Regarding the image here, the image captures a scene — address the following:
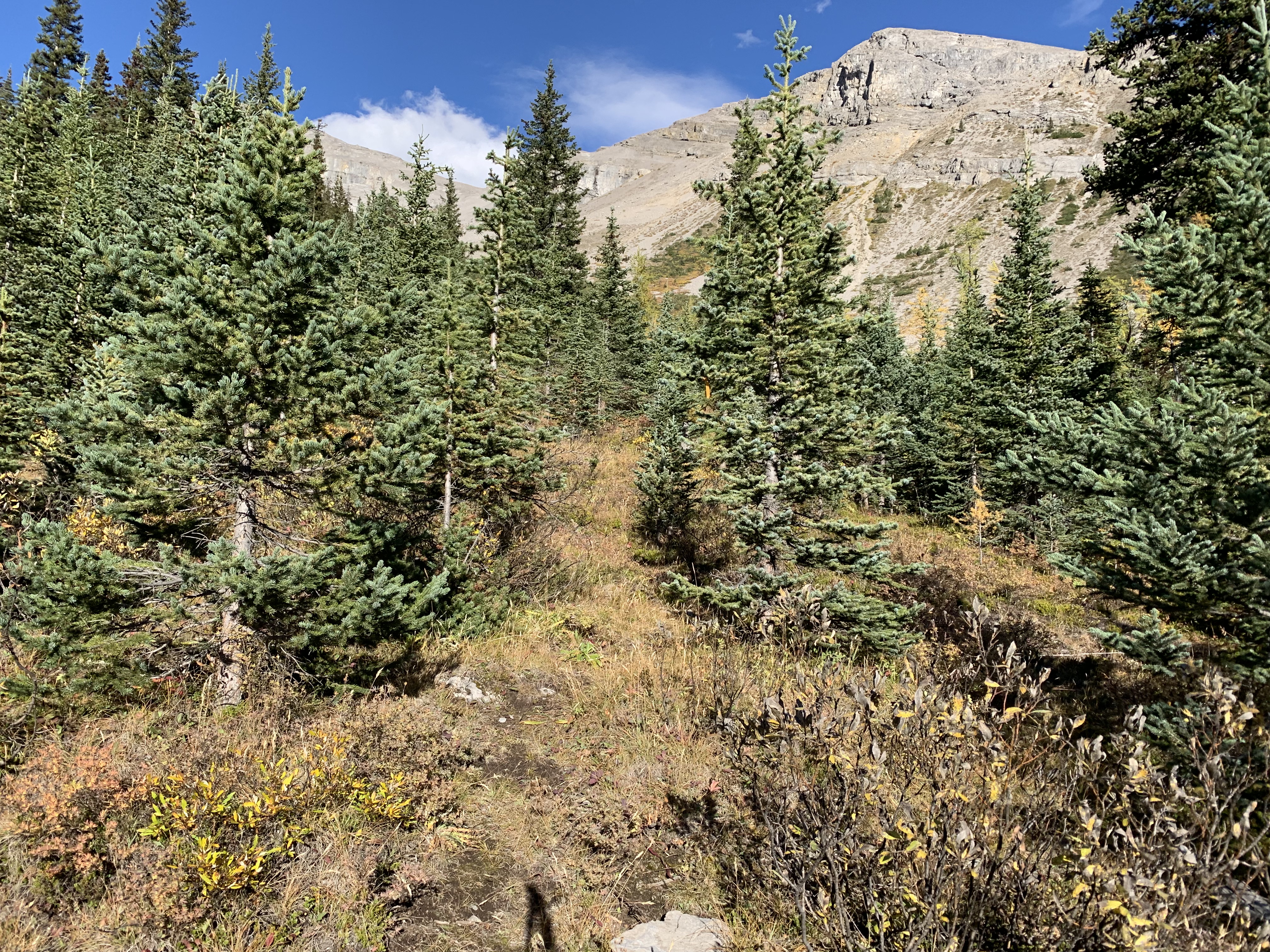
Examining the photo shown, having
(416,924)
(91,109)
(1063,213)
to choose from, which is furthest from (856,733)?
(1063,213)

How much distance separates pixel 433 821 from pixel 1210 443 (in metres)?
7.28

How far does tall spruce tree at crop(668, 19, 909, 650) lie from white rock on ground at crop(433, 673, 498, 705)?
11.8 ft

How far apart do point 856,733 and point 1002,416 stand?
761 inches

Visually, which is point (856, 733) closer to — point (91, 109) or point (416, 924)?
point (416, 924)

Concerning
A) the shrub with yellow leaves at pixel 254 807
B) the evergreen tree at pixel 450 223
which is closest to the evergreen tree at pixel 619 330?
the evergreen tree at pixel 450 223

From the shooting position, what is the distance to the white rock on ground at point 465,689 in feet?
25.8

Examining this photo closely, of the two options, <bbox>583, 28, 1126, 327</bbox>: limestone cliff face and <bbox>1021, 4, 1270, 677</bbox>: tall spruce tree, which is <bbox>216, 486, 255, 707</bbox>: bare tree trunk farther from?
<bbox>583, 28, 1126, 327</bbox>: limestone cliff face

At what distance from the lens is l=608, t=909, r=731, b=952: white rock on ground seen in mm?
3910

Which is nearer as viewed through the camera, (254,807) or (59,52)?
(254,807)

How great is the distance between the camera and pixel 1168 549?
16.1ft

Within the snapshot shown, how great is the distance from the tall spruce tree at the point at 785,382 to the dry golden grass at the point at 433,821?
1.87 meters

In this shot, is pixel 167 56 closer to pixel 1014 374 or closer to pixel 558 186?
pixel 558 186

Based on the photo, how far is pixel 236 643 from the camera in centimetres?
618

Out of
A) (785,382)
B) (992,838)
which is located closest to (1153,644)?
(992,838)
